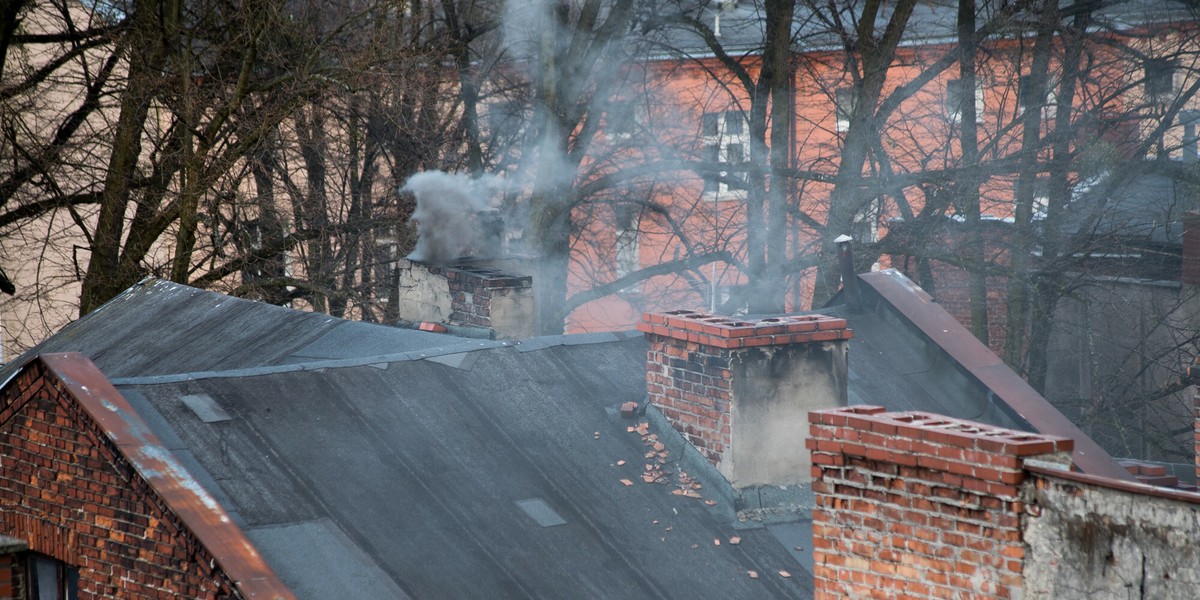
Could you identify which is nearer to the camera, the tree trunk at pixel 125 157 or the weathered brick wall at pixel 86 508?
the weathered brick wall at pixel 86 508

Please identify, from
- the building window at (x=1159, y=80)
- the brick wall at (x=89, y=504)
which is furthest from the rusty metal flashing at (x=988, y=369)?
the building window at (x=1159, y=80)

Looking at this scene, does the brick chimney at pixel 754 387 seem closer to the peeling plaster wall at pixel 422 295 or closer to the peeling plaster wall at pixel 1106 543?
the peeling plaster wall at pixel 1106 543

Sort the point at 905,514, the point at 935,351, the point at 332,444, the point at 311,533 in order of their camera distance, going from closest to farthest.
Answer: the point at 905,514, the point at 311,533, the point at 332,444, the point at 935,351

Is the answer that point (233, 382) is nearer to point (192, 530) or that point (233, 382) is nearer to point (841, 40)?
point (192, 530)

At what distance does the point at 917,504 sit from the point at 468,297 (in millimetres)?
7009

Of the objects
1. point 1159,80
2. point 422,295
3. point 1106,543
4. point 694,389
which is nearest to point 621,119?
point 1159,80

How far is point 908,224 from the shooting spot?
1862 centimetres

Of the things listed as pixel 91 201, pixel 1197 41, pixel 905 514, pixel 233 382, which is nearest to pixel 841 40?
pixel 1197 41

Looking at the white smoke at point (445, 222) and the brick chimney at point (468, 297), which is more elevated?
the white smoke at point (445, 222)

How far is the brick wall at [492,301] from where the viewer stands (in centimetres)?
1110

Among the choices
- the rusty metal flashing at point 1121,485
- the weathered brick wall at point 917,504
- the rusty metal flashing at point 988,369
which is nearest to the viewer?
the rusty metal flashing at point 1121,485

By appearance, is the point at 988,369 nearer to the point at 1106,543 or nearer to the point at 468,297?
the point at 468,297

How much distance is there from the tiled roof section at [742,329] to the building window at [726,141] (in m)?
11.9

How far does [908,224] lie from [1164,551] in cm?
1487
